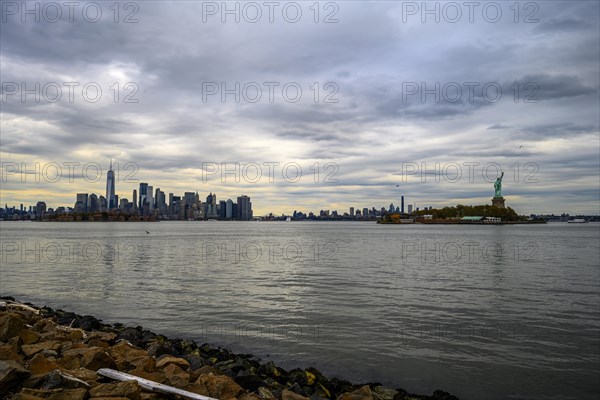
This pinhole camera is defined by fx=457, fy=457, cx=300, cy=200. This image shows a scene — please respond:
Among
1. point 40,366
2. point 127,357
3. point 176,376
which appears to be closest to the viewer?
point 40,366

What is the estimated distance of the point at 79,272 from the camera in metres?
34.1

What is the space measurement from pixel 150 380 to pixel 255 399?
1806mm

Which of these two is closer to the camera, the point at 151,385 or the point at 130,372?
the point at 151,385

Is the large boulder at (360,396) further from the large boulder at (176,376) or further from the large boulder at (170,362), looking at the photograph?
the large boulder at (170,362)

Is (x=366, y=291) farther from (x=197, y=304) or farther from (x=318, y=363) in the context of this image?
(x=318, y=363)

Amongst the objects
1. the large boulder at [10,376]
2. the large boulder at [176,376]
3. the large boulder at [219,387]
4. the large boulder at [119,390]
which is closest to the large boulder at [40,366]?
the large boulder at [10,376]

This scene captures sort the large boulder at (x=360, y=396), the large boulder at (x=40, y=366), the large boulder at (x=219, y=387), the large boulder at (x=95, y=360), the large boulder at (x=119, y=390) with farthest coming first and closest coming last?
the large boulder at (x=360, y=396), the large boulder at (x=95, y=360), the large boulder at (x=219, y=387), the large boulder at (x=40, y=366), the large boulder at (x=119, y=390)

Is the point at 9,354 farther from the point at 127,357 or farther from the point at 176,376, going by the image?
the point at 176,376

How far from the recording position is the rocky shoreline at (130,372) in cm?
668

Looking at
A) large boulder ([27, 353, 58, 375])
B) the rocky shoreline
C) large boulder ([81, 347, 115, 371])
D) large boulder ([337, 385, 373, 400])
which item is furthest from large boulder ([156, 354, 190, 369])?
large boulder ([337, 385, 373, 400])

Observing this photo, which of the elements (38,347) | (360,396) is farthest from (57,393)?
(360,396)

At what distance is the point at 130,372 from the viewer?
8055mm

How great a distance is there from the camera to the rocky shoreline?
21.9ft

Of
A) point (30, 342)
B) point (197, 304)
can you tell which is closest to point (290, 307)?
point (197, 304)
